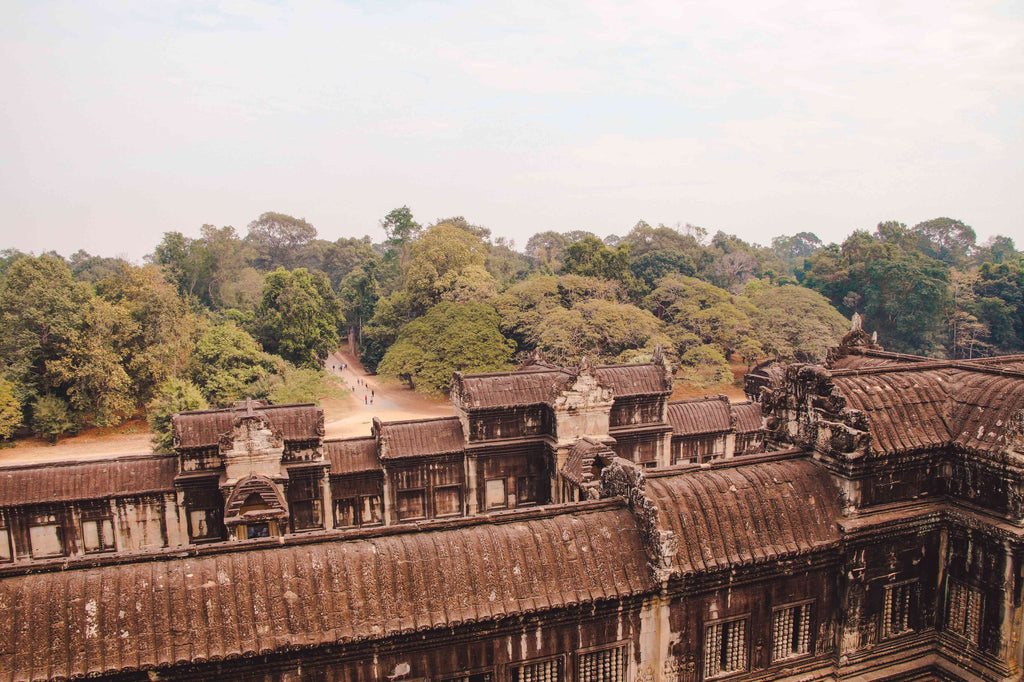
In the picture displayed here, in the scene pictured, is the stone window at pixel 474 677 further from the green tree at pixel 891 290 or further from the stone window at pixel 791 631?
the green tree at pixel 891 290

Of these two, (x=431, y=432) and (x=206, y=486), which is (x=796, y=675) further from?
(x=206, y=486)

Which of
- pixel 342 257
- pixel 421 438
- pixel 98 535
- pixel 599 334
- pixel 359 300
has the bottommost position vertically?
pixel 98 535

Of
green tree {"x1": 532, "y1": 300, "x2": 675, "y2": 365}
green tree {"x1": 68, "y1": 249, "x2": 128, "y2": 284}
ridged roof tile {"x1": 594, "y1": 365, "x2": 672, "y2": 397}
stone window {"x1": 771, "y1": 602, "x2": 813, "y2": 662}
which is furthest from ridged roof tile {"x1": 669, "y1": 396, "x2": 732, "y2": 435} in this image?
green tree {"x1": 68, "y1": 249, "x2": 128, "y2": 284}

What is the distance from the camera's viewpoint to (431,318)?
49.7 metres

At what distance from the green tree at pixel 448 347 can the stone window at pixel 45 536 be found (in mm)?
28142

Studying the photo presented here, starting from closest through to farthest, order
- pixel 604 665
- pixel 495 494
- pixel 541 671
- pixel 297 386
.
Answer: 1. pixel 541 671
2. pixel 604 665
3. pixel 495 494
4. pixel 297 386

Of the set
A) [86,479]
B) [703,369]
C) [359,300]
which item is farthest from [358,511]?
[359,300]

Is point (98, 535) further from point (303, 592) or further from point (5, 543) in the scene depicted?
point (303, 592)

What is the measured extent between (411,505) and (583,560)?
9.99 m

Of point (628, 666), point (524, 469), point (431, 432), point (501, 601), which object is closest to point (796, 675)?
point (628, 666)

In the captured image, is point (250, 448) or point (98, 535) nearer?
point (98, 535)

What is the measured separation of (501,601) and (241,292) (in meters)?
64.2

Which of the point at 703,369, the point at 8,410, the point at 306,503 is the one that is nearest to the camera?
the point at 306,503

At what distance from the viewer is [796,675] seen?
11609 mm
